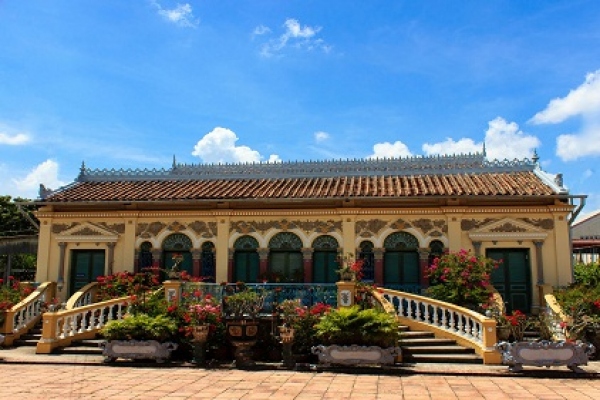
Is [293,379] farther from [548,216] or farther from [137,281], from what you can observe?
[548,216]

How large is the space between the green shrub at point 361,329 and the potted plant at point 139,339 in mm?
3359

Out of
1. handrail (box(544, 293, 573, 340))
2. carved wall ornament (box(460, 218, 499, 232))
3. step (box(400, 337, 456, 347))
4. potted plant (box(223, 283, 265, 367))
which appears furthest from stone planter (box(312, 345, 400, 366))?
carved wall ornament (box(460, 218, 499, 232))

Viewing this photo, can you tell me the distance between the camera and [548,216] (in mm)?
15859

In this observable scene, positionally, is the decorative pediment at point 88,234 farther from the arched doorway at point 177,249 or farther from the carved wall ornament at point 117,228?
the arched doorway at point 177,249

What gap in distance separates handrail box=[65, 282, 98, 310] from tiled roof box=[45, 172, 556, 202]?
9.16 ft

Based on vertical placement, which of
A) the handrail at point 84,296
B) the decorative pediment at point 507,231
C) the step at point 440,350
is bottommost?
the step at point 440,350

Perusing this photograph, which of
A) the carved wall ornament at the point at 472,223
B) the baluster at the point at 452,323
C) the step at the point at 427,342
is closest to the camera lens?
the step at the point at 427,342

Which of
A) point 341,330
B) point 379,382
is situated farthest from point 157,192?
point 379,382

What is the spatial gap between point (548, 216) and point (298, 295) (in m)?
7.56

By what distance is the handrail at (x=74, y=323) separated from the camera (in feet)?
42.6

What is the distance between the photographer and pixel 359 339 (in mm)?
11203

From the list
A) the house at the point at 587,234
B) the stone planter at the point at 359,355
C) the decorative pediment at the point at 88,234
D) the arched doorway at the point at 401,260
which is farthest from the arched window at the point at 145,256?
the house at the point at 587,234

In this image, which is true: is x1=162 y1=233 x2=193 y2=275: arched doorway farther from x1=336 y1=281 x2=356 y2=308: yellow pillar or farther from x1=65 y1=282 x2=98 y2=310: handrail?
x1=336 y1=281 x2=356 y2=308: yellow pillar

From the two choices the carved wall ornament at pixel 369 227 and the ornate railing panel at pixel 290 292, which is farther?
the carved wall ornament at pixel 369 227
